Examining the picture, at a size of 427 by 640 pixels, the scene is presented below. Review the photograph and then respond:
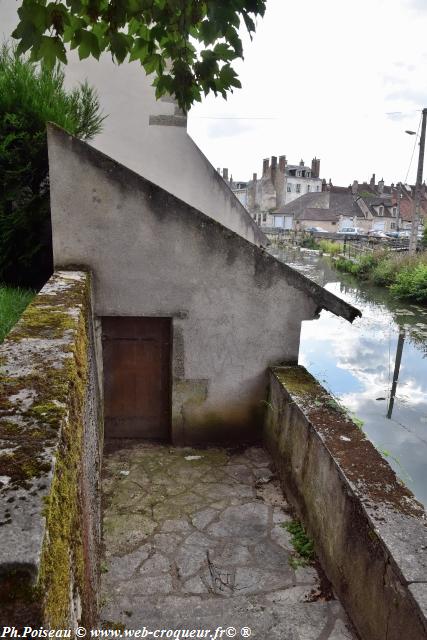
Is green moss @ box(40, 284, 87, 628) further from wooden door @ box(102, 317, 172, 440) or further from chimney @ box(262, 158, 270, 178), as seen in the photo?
chimney @ box(262, 158, 270, 178)

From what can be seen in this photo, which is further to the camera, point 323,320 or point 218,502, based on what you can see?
point 323,320

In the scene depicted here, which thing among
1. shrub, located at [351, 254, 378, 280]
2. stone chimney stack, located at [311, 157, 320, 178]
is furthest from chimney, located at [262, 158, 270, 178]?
shrub, located at [351, 254, 378, 280]

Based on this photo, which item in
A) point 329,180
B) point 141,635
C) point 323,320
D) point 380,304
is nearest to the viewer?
point 141,635

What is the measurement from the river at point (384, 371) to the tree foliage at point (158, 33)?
4417 millimetres

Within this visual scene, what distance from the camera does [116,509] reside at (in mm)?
4637

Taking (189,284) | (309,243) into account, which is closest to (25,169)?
(189,284)

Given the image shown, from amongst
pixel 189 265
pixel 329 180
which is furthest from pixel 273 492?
pixel 329 180

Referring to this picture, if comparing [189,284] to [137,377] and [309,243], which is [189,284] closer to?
[137,377]

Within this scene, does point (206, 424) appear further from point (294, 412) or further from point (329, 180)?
point (329, 180)

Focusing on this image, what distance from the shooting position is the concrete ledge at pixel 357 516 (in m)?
2.62

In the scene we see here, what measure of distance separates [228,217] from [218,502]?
7042 mm

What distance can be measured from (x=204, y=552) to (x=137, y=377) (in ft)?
8.12

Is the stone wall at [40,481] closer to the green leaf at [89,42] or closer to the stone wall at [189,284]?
the green leaf at [89,42]

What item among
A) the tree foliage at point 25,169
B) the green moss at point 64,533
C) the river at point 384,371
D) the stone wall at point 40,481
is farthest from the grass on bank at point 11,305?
the river at point 384,371
